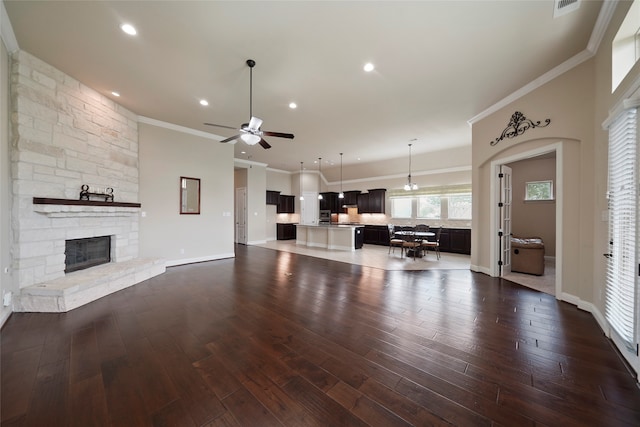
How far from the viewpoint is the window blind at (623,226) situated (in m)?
2.06

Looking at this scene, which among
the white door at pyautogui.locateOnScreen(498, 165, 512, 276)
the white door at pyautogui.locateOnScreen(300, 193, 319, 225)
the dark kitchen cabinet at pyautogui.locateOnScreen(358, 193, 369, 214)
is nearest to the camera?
the white door at pyautogui.locateOnScreen(498, 165, 512, 276)

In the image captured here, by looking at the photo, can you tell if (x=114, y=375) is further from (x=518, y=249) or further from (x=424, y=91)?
(x=518, y=249)

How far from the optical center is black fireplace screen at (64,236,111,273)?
3.81 meters

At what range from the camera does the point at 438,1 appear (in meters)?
2.30

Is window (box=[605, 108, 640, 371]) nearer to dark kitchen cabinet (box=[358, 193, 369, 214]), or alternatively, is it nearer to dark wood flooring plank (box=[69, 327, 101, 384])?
dark wood flooring plank (box=[69, 327, 101, 384])

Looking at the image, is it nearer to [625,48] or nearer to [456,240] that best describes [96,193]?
[625,48]

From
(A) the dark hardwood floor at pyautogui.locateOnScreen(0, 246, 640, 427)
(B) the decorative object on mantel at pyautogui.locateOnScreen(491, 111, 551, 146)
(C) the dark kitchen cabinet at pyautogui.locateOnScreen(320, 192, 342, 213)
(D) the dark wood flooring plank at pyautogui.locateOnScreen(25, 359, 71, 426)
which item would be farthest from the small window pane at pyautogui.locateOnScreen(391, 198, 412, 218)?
(D) the dark wood flooring plank at pyautogui.locateOnScreen(25, 359, 71, 426)

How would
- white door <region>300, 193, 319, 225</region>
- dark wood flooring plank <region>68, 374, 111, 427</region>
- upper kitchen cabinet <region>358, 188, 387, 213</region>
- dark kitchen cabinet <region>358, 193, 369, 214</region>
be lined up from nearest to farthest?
dark wood flooring plank <region>68, 374, 111, 427</region>
upper kitchen cabinet <region>358, 188, 387, 213</region>
dark kitchen cabinet <region>358, 193, 369, 214</region>
white door <region>300, 193, 319, 225</region>

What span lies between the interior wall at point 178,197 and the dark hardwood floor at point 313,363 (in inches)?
83.7

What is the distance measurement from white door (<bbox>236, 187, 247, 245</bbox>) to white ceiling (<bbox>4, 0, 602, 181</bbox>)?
474 cm

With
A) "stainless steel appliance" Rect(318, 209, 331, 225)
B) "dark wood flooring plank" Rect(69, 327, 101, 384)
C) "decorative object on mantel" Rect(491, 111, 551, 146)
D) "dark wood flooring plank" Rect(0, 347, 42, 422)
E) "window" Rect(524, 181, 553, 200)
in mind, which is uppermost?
"decorative object on mantel" Rect(491, 111, 551, 146)

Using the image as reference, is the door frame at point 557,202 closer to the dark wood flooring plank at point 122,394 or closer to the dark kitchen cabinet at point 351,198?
the dark wood flooring plank at point 122,394

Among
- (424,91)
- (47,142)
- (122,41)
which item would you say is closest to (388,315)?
(424,91)

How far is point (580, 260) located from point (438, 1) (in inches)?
150
